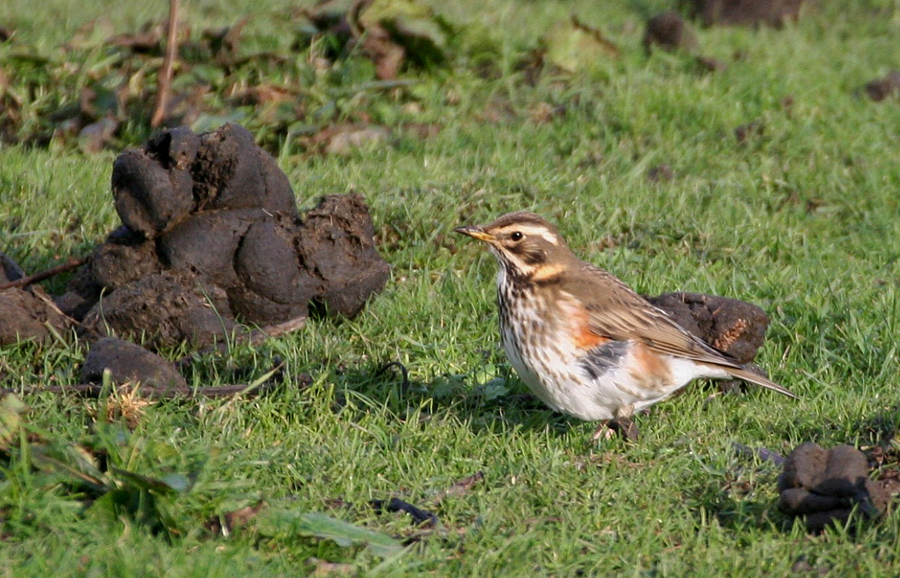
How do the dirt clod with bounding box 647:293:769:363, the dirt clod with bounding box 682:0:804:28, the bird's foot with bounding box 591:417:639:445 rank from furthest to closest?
the dirt clod with bounding box 682:0:804:28 < the dirt clod with bounding box 647:293:769:363 < the bird's foot with bounding box 591:417:639:445

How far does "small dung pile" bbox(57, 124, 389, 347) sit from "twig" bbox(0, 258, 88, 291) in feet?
0.23

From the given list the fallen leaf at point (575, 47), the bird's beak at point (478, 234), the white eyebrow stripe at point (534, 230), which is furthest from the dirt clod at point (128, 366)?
the fallen leaf at point (575, 47)

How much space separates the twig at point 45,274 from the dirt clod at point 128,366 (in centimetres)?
100

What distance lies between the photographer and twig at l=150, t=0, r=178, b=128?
9.45 metres

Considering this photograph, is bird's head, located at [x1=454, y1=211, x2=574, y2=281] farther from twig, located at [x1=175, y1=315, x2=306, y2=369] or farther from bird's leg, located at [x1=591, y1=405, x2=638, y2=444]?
twig, located at [x1=175, y1=315, x2=306, y2=369]

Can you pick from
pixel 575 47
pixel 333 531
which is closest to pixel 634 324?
pixel 333 531

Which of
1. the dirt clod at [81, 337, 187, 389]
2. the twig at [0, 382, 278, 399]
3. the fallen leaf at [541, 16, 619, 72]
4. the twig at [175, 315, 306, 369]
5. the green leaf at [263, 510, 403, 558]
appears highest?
the fallen leaf at [541, 16, 619, 72]

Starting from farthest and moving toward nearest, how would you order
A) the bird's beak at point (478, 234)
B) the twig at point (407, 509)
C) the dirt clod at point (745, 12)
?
the dirt clod at point (745, 12)
the bird's beak at point (478, 234)
the twig at point (407, 509)

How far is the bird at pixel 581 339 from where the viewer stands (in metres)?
6.38

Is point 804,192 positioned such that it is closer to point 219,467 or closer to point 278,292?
point 278,292

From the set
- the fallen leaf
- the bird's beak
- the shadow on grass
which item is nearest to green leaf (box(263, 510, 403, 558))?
the shadow on grass

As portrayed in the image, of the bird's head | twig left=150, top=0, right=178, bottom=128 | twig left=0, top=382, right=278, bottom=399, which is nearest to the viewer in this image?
twig left=0, top=382, right=278, bottom=399

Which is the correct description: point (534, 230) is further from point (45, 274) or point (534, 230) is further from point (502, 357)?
point (45, 274)

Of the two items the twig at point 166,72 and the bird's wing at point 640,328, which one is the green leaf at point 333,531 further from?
the twig at point 166,72
